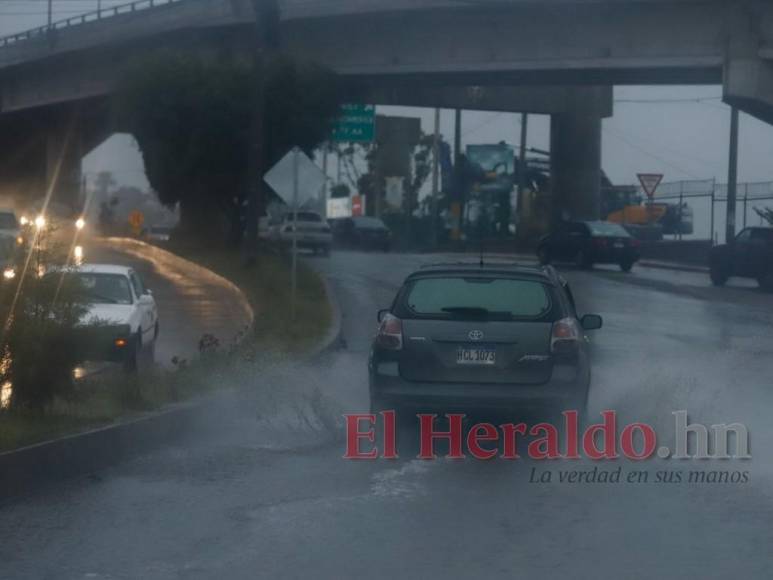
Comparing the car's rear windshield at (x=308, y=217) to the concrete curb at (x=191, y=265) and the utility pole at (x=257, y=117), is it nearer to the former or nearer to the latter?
the concrete curb at (x=191, y=265)

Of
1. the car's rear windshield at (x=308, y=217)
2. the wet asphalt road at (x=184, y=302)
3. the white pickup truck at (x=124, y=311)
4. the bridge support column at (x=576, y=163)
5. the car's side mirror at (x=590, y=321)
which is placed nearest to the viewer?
the car's side mirror at (x=590, y=321)

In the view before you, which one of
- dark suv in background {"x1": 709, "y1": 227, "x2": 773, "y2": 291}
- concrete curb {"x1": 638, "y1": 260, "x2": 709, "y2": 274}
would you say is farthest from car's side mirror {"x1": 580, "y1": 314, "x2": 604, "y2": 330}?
concrete curb {"x1": 638, "y1": 260, "x2": 709, "y2": 274}

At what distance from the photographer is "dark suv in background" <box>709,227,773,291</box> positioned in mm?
36625

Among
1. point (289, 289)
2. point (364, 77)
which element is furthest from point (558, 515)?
point (364, 77)

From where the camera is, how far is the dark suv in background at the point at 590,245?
4406 cm

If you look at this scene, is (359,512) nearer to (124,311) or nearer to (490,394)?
(490,394)

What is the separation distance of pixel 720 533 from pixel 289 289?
20.8 metres

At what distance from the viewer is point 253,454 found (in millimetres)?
11945

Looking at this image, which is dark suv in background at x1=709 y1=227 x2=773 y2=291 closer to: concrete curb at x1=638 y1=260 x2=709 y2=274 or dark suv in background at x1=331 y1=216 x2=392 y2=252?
concrete curb at x1=638 y1=260 x2=709 y2=274

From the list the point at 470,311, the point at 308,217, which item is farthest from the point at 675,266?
the point at 470,311

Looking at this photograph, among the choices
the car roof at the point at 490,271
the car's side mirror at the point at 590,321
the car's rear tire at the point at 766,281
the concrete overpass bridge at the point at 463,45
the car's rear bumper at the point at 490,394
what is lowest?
the car's rear tire at the point at 766,281

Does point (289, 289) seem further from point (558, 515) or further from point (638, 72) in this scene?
point (558, 515)

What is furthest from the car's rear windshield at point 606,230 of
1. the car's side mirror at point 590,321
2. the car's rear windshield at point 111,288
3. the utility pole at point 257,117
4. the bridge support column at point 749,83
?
the car's side mirror at point 590,321

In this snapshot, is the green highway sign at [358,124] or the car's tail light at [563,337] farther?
the green highway sign at [358,124]
